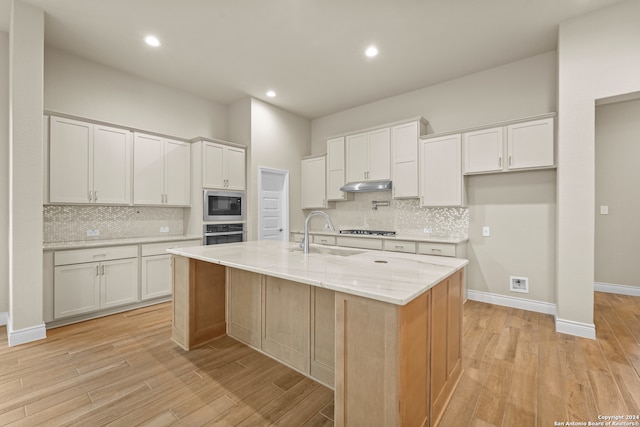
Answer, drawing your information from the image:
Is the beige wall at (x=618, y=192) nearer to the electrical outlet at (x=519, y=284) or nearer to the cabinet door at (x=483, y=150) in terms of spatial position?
the electrical outlet at (x=519, y=284)

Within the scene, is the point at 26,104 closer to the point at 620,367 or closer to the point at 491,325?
the point at 491,325

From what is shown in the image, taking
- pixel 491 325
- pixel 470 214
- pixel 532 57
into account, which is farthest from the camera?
pixel 470 214

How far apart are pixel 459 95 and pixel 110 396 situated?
5.13 metres

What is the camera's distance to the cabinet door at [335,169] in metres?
5.16

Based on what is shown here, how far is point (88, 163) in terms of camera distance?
3.49m

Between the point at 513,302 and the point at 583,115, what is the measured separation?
2.32m

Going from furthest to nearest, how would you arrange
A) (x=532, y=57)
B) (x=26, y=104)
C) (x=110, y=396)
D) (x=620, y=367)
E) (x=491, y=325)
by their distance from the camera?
(x=532, y=57) < (x=491, y=325) < (x=26, y=104) < (x=620, y=367) < (x=110, y=396)

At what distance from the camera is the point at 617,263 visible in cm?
421

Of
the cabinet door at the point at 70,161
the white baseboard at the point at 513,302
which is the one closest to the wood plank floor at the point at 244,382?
the white baseboard at the point at 513,302

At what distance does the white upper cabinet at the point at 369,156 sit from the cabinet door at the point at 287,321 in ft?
9.67

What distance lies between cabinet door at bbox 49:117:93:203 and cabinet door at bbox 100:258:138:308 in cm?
87

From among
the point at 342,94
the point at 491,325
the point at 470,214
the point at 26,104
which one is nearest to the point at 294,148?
the point at 342,94

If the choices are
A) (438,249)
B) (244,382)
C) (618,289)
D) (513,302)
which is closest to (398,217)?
(438,249)

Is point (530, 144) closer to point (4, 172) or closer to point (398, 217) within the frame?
point (398, 217)
